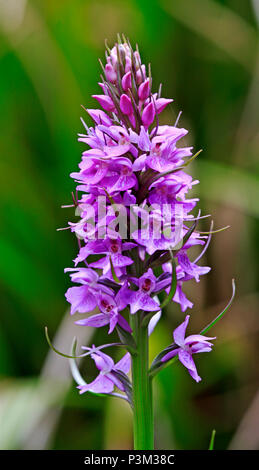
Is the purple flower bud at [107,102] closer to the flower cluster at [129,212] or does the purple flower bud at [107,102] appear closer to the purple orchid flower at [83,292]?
the flower cluster at [129,212]

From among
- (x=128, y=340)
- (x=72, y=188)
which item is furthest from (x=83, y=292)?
(x=72, y=188)

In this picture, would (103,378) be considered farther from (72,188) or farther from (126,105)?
(72,188)

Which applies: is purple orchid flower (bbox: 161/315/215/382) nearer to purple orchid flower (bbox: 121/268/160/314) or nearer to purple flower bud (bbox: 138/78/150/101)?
purple orchid flower (bbox: 121/268/160/314)

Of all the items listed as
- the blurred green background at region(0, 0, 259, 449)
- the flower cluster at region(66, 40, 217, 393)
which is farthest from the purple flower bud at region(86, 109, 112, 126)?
the blurred green background at region(0, 0, 259, 449)

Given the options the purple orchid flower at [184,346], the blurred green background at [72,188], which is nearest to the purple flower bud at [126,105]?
the purple orchid flower at [184,346]
